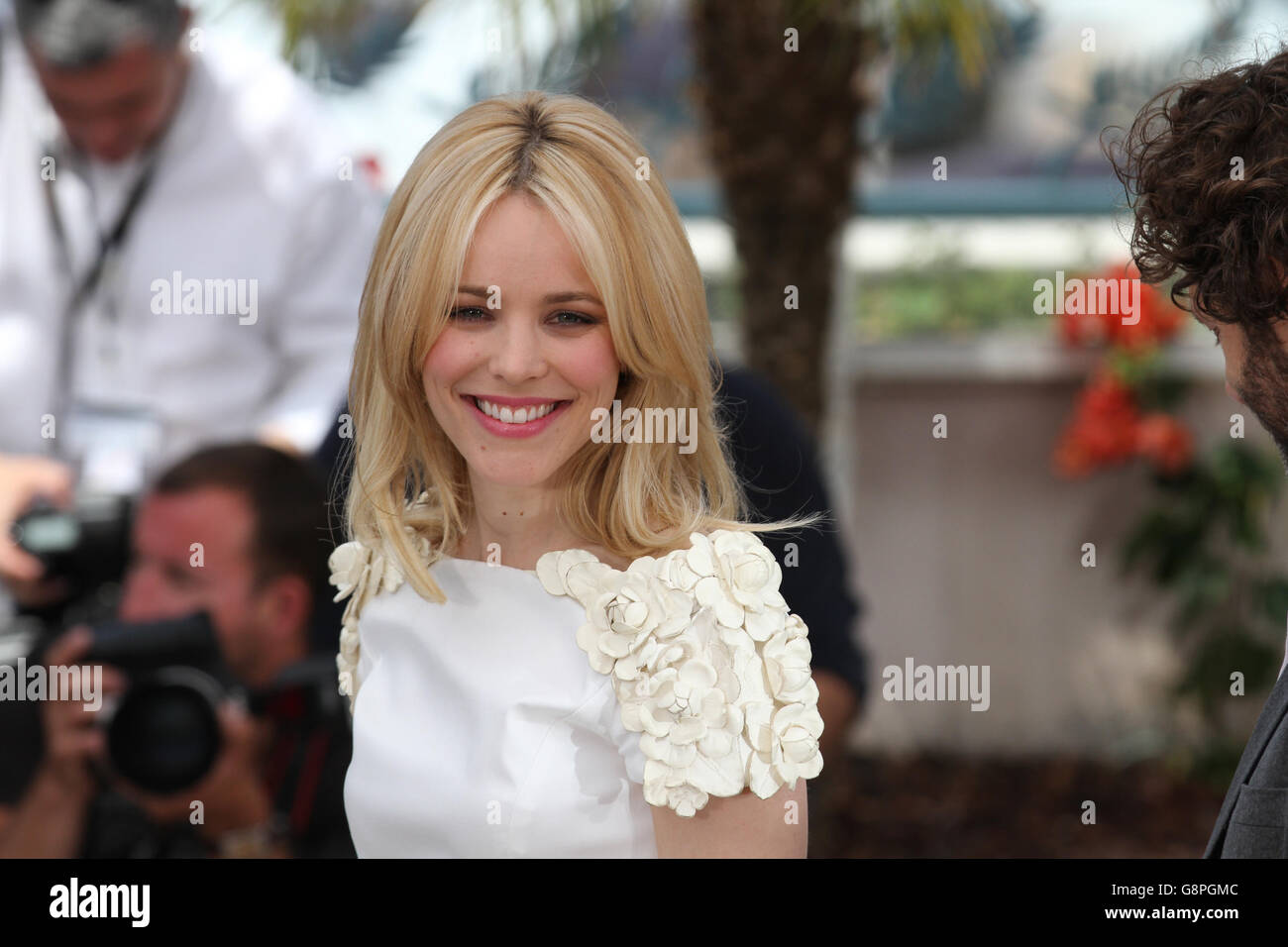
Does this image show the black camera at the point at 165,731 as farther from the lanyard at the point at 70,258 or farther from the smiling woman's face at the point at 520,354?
the lanyard at the point at 70,258

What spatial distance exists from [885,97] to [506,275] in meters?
3.25

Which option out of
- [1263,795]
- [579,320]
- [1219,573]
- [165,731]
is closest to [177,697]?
[165,731]

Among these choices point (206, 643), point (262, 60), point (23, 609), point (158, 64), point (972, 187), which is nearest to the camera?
point (206, 643)

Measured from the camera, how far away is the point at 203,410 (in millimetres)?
2895

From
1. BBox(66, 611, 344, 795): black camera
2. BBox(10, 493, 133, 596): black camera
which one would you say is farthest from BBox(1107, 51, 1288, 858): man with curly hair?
BBox(10, 493, 133, 596): black camera

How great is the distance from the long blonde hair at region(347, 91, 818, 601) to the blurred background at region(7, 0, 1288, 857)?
2.15 metres

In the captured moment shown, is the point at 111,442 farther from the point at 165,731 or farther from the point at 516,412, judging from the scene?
the point at 516,412

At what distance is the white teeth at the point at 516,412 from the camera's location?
4.23 ft

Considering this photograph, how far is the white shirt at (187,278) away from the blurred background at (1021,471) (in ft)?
3.19

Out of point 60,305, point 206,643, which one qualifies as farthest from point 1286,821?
point 60,305

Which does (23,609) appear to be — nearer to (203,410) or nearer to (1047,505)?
(203,410)

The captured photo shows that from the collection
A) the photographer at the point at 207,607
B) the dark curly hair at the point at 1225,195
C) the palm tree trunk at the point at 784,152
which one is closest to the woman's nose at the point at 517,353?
the dark curly hair at the point at 1225,195

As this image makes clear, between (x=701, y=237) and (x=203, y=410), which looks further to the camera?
(x=701, y=237)

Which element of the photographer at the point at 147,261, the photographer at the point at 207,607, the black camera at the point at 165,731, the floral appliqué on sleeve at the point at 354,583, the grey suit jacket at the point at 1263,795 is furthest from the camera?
the photographer at the point at 147,261
